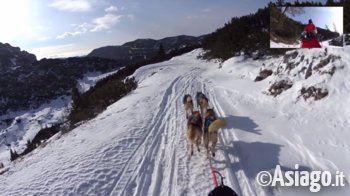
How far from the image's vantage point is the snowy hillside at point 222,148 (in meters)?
6.86

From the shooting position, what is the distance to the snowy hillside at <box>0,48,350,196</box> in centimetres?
686

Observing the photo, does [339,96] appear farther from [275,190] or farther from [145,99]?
[145,99]

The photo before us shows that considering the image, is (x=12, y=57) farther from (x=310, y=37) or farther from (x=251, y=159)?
(x=251, y=159)

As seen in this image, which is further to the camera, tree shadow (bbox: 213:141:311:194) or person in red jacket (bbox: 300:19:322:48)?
person in red jacket (bbox: 300:19:322:48)

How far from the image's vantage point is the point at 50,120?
75125mm

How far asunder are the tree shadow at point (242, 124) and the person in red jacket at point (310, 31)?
574cm

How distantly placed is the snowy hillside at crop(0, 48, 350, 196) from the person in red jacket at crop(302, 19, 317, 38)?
1412mm

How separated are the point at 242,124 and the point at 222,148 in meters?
2.41

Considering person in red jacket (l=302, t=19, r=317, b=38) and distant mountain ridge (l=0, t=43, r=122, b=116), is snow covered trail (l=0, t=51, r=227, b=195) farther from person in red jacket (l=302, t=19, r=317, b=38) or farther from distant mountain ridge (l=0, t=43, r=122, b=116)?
distant mountain ridge (l=0, t=43, r=122, b=116)

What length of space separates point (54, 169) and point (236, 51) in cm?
2302

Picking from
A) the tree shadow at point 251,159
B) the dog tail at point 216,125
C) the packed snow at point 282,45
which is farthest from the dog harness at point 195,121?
the packed snow at point 282,45

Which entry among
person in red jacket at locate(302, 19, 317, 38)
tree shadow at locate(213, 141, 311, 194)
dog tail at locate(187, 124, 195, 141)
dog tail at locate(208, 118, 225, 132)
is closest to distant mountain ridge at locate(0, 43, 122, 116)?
person in red jacket at locate(302, 19, 317, 38)

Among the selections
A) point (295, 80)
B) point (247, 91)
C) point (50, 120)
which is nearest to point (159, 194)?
point (295, 80)

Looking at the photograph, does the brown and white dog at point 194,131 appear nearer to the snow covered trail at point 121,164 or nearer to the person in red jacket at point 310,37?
the snow covered trail at point 121,164
